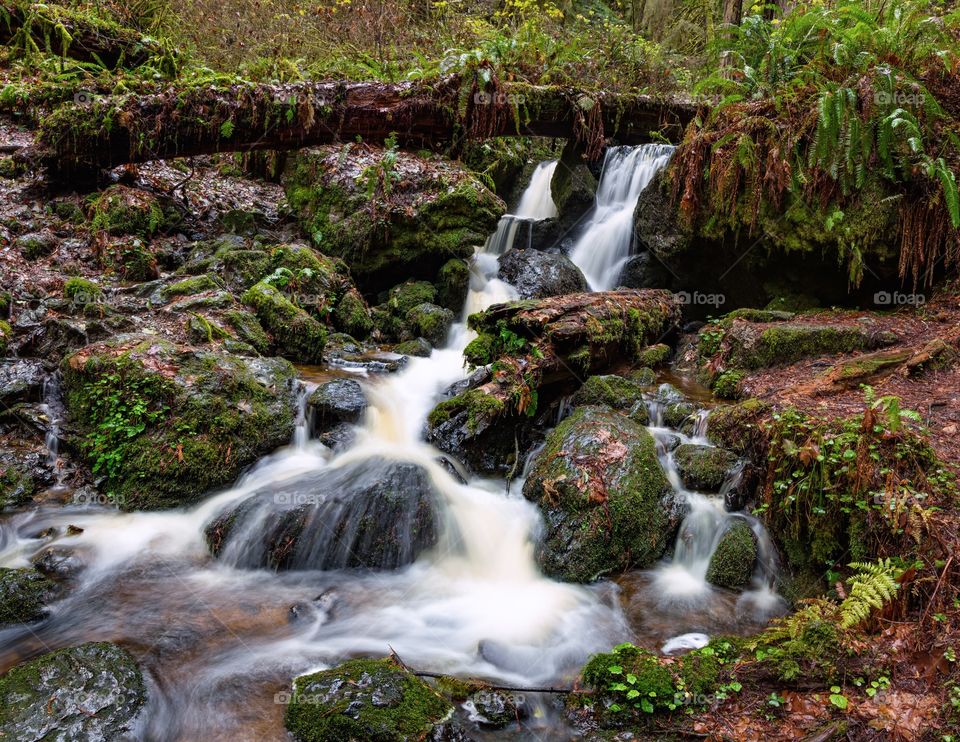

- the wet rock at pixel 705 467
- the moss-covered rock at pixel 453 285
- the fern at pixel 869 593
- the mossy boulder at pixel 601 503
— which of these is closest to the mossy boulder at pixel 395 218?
the moss-covered rock at pixel 453 285

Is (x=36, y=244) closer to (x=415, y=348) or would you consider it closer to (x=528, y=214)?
(x=415, y=348)

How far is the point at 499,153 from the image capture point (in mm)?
12477

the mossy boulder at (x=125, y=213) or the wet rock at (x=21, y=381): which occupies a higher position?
the mossy boulder at (x=125, y=213)

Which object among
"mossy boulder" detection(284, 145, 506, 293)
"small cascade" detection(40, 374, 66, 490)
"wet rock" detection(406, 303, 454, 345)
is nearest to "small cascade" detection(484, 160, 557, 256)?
"mossy boulder" detection(284, 145, 506, 293)

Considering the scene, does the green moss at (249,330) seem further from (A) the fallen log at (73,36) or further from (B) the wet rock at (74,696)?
(A) the fallen log at (73,36)

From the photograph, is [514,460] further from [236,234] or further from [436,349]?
[236,234]

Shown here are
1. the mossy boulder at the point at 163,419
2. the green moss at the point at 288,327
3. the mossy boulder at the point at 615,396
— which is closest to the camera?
the mossy boulder at the point at 163,419

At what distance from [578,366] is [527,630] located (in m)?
3.31

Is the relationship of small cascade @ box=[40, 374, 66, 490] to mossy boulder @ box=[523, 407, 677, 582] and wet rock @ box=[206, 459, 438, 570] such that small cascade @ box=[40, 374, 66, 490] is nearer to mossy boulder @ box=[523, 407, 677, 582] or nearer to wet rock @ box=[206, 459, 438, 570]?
wet rock @ box=[206, 459, 438, 570]

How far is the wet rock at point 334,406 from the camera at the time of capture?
20.7 feet

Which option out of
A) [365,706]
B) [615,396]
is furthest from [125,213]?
[365,706]

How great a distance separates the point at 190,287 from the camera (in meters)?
7.54

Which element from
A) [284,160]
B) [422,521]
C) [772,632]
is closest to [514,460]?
[422,521]

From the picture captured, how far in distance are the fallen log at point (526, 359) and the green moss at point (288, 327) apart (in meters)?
2.08
